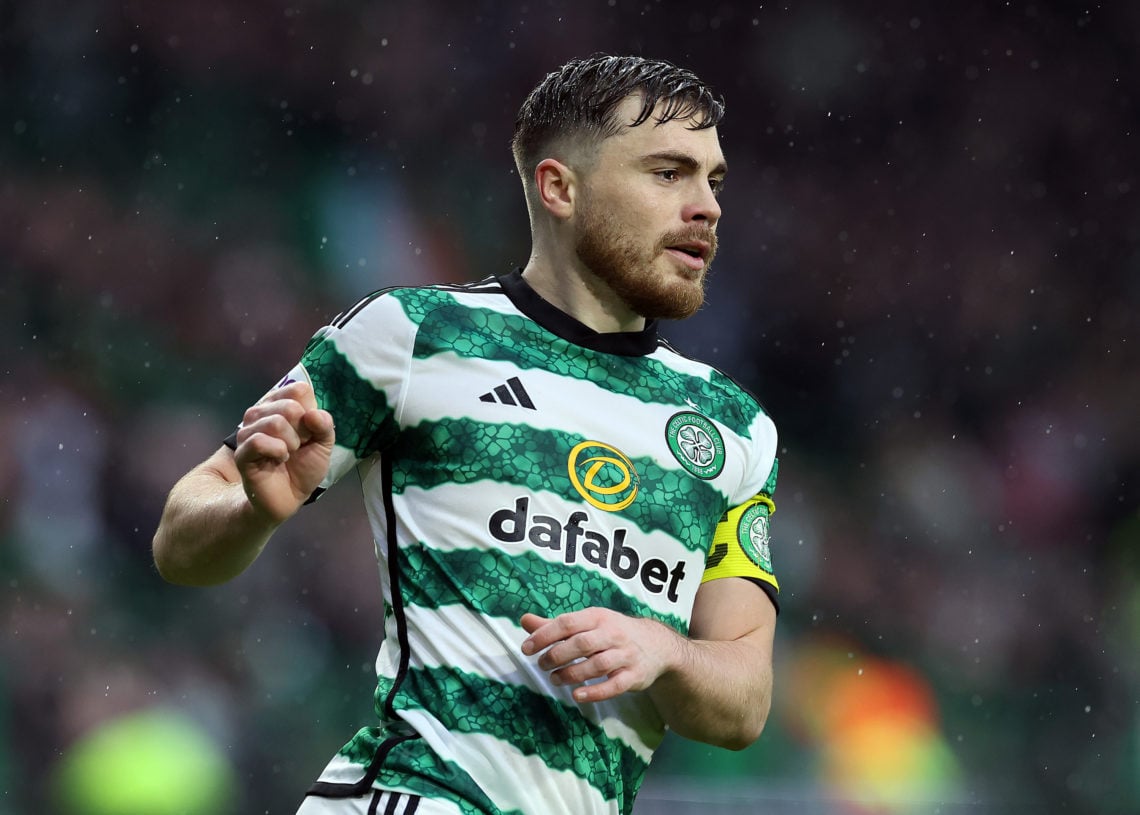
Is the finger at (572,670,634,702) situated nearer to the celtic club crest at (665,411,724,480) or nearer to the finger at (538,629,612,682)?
the finger at (538,629,612,682)

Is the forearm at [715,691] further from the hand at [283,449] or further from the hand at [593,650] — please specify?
the hand at [283,449]

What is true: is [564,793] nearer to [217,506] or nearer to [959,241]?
[217,506]

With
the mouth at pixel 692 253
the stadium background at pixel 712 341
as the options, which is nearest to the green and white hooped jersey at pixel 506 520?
the mouth at pixel 692 253

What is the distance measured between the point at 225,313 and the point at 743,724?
5960 mm

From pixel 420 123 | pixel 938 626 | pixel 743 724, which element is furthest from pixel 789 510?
pixel 743 724

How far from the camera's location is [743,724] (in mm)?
2586

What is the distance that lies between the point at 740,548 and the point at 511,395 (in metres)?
0.59

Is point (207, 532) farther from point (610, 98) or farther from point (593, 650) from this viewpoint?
point (610, 98)

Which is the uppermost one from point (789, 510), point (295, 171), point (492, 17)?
point (492, 17)

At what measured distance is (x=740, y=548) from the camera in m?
2.79

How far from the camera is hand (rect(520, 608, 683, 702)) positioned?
2.12 metres

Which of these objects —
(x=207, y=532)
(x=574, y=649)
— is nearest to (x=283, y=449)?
(x=207, y=532)

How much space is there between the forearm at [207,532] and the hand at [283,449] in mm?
109

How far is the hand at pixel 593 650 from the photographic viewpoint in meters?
2.12
